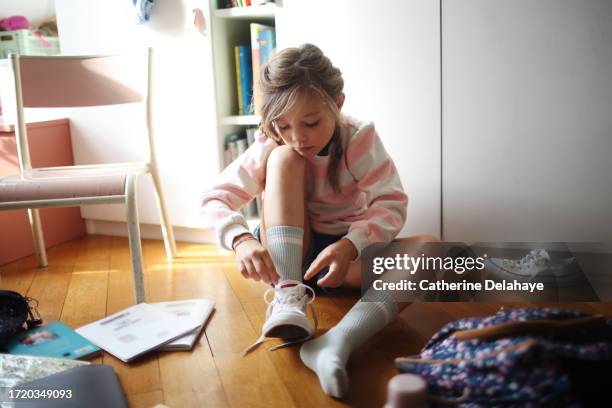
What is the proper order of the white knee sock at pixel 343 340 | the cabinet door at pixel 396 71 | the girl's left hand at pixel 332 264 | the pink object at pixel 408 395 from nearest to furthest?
1. the pink object at pixel 408 395
2. the white knee sock at pixel 343 340
3. the girl's left hand at pixel 332 264
4. the cabinet door at pixel 396 71

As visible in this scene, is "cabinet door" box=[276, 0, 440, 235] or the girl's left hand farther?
"cabinet door" box=[276, 0, 440, 235]

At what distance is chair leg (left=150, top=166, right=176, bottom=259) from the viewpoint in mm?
1780

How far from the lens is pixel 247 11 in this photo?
1730 millimetres

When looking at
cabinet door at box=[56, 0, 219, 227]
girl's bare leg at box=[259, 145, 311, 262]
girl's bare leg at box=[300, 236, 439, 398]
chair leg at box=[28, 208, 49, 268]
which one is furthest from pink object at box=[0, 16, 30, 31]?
girl's bare leg at box=[300, 236, 439, 398]

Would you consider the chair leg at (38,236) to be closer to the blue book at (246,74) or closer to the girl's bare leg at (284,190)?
the blue book at (246,74)

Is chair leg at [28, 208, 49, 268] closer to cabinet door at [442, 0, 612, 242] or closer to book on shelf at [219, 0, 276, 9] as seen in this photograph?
book on shelf at [219, 0, 276, 9]

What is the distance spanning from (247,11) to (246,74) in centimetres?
20

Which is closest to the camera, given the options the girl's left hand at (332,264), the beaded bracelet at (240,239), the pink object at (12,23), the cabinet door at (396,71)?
the girl's left hand at (332,264)

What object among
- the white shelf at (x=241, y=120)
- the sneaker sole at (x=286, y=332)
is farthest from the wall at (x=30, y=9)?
the sneaker sole at (x=286, y=332)

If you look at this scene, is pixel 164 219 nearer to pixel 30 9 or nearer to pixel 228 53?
pixel 228 53

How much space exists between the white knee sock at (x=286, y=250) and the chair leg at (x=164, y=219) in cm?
74

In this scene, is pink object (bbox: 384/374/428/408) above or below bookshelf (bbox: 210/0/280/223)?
below

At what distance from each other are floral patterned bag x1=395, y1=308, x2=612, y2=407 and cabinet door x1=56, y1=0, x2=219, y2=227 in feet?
3.97

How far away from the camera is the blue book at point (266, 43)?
178 cm
